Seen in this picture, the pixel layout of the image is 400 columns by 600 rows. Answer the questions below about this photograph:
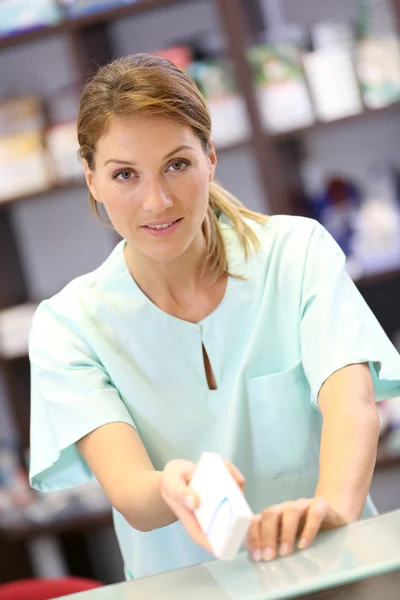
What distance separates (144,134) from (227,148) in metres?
1.61

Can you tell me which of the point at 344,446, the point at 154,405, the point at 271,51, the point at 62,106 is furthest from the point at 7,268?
the point at 344,446

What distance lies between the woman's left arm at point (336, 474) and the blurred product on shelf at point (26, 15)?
200 centimetres

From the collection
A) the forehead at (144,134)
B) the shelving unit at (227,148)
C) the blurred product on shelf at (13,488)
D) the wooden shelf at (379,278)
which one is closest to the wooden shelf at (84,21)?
the shelving unit at (227,148)

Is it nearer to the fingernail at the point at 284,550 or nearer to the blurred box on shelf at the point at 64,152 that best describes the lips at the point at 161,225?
the fingernail at the point at 284,550

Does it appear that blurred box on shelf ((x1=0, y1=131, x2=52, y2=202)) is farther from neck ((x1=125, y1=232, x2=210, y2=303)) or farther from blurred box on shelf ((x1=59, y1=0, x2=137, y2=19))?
neck ((x1=125, y1=232, x2=210, y2=303))

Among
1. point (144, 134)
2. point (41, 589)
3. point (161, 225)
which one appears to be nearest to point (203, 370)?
point (161, 225)

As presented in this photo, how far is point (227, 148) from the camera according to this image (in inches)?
111

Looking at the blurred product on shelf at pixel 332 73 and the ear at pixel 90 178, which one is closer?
the ear at pixel 90 178

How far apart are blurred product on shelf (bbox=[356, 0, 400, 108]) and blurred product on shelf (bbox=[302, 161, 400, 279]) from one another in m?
0.29

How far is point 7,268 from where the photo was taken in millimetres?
3217

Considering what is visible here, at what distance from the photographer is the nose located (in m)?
1.25

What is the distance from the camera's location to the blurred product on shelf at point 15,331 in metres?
3.00

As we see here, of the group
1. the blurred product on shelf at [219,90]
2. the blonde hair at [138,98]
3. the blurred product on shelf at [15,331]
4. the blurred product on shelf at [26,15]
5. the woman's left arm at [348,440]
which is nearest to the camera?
the woman's left arm at [348,440]

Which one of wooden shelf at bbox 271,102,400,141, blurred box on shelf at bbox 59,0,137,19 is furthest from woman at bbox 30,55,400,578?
blurred box on shelf at bbox 59,0,137,19
